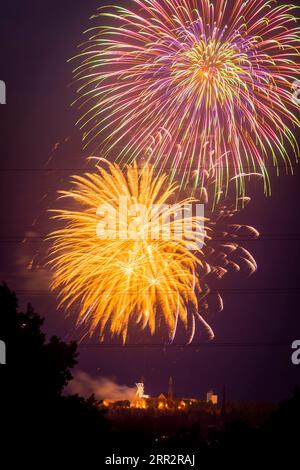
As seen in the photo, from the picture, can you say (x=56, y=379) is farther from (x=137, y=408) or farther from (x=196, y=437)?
(x=137, y=408)

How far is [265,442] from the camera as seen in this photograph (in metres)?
24.1

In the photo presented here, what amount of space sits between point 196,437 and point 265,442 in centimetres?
371

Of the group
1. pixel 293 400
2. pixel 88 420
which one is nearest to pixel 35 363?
pixel 88 420

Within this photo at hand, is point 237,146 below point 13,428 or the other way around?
the other way around

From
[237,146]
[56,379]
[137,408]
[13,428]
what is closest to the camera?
[13,428]

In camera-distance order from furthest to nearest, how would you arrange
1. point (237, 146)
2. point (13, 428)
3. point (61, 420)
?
point (237, 146) < point (61, 420) < point (13, 428)

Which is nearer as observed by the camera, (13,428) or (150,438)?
(13,428)

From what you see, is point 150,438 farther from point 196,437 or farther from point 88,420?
point 88,420

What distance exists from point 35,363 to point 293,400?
30.9 feet

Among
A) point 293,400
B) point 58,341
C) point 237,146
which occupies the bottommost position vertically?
point 293,400

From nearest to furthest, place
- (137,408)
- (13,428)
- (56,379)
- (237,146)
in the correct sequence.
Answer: (13,428), (56,379), (237,146), (137,408)
